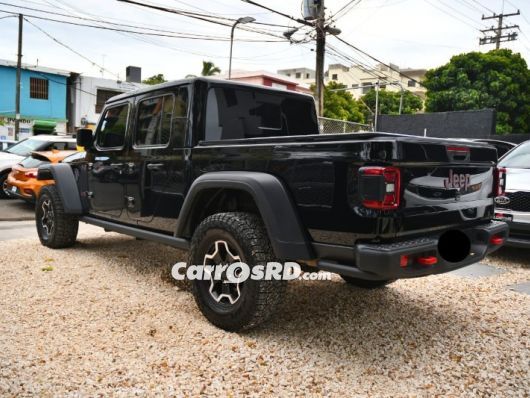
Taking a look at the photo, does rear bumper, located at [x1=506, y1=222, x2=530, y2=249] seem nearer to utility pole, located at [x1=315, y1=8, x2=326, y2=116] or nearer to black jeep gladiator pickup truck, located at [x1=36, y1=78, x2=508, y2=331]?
black jeep gladiator pickup truck, located at [x1=36, y1=78, x2=508, y2=331]

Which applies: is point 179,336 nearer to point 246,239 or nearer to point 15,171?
point 246,239

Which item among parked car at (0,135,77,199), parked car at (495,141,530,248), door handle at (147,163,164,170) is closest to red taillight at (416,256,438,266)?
door handle at (147,163,164,170)

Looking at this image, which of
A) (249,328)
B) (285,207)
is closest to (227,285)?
(249,328)

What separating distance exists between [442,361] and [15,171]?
8894 millimetres

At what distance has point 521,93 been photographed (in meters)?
32.1

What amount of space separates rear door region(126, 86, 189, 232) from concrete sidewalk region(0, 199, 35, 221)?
213 inches

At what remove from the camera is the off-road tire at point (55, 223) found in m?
5.61

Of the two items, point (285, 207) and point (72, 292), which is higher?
point (285, 207)

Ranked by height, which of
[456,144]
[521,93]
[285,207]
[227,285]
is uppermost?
[521,93]

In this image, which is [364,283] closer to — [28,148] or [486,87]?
[28,148]

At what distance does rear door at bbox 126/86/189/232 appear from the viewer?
384cm

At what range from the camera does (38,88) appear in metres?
29.1

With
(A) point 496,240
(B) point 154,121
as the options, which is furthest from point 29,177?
(A) point 496,240

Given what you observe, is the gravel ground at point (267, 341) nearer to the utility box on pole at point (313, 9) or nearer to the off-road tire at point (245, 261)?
the off-road tire at point (245, 261)
